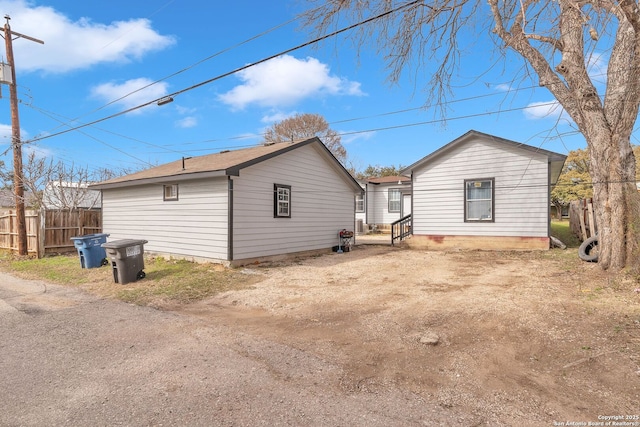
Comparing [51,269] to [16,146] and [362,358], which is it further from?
[362,358]

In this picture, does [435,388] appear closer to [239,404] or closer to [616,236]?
[239,404]

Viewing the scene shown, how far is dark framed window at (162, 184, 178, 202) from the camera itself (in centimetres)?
1116

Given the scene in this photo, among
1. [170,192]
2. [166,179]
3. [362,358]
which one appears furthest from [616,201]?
[170,192]

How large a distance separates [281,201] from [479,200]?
7.63 m

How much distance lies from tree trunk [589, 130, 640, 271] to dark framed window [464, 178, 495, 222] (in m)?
5.89

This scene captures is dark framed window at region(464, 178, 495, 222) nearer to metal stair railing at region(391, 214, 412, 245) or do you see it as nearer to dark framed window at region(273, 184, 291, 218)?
metal stair railing at region(391, 214, 412, 245)

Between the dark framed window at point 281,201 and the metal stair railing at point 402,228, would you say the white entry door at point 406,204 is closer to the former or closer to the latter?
the metal stair railing at point 402,228

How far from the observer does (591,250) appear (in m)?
8.99

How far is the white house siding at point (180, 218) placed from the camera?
10.0m

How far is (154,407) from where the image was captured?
288 cm

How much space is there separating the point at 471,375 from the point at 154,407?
288 centimetres

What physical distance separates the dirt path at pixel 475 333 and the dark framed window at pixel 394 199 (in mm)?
15266

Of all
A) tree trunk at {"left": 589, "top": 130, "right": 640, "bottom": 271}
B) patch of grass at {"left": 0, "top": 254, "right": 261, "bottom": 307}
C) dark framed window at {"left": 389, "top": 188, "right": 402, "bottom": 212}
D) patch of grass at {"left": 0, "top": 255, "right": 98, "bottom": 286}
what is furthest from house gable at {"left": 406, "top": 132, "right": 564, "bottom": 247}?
patch of grass at {"left": 0, "top": 255, "right": 98, "bottom": 286}

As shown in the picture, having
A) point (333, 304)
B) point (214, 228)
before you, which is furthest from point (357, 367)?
point (214, 228)
